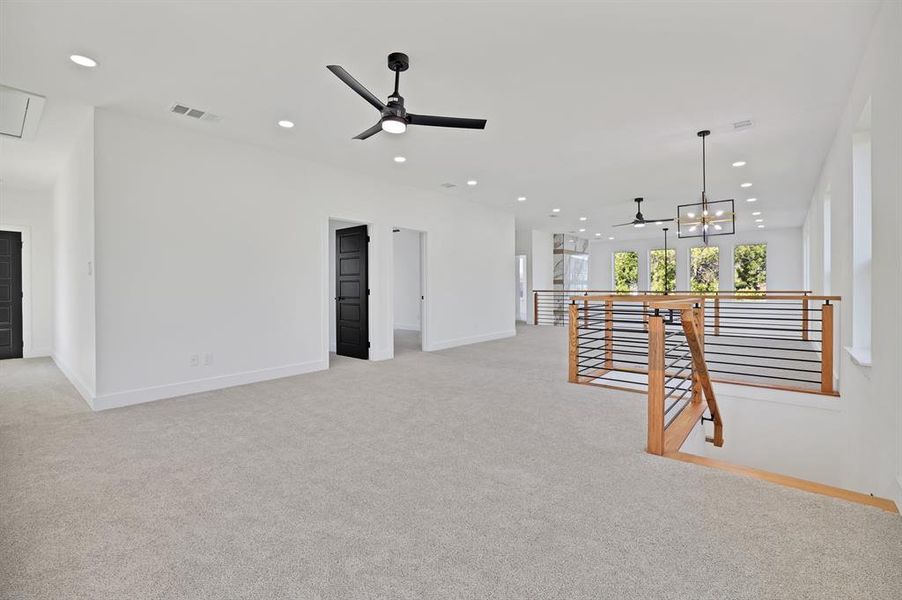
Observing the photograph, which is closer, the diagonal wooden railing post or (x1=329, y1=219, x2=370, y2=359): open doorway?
the diagonal wooden railing post

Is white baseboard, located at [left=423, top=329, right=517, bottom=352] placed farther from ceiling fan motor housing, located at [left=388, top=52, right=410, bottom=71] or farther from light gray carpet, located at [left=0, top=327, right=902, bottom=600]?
ceiling fan motor housing, located at [left=388, top=52, right=410, bottom=71]

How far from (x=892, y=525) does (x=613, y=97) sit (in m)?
3.40

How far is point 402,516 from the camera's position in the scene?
2.02 metres

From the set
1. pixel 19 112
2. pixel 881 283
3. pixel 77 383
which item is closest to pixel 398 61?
pixel 881 283

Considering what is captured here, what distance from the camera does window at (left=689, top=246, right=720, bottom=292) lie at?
46.5 feet

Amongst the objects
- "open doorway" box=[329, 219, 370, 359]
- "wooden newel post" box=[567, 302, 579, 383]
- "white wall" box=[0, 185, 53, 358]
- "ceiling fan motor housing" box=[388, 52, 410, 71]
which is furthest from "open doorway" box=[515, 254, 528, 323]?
"white wall" box=[0, 185, 53, 358]

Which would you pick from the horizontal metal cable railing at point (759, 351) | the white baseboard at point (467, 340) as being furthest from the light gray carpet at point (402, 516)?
the white baseboard at point (467, 340)

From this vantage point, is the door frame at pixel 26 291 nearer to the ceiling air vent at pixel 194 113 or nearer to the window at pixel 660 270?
the ceiling air vent at pixel 194 113

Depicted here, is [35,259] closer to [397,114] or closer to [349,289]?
[349,289]

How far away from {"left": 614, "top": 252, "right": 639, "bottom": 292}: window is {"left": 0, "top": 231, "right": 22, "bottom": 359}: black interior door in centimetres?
1579

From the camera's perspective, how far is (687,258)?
14.6 meters

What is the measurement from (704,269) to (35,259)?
1716cm

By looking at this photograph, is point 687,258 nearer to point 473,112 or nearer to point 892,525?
point 473,112

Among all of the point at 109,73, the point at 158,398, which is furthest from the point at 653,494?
the point at 109,73
